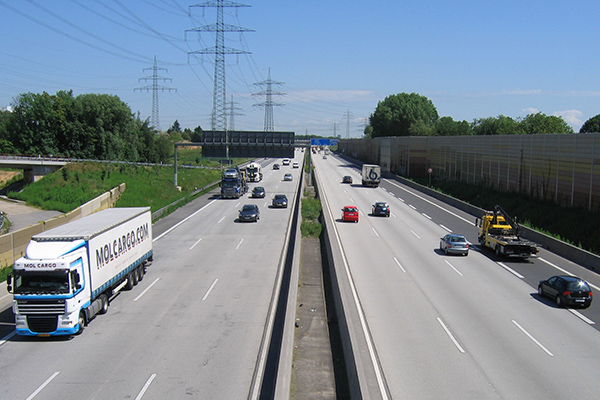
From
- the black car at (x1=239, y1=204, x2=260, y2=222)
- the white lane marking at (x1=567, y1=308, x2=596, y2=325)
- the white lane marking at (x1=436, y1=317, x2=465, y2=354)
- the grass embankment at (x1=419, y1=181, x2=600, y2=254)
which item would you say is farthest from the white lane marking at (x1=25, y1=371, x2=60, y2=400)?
the black car at (x1=239, y1=204, x2=260, y2=222)

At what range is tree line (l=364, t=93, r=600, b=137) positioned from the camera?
110 meters

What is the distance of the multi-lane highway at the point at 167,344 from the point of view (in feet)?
48.5

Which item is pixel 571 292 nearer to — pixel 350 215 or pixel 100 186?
pixel 350 215

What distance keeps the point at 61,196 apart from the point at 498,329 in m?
55.1

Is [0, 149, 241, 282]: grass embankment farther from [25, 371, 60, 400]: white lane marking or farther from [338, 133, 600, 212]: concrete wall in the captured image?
[25, 371, 60, 400]: white lane marking

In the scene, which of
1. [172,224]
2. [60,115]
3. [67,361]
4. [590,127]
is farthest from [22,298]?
[590,127]

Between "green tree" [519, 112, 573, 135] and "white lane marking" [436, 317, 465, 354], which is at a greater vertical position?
"green tree" [519, 112, 573, 135]

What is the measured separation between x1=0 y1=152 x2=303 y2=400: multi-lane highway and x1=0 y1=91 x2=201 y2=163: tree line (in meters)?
72.1

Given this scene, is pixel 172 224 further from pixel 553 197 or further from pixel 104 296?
pixel 553 197

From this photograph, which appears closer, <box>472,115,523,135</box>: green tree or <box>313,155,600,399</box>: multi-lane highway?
<box>313,155,600,399</box>: multi-lane highway

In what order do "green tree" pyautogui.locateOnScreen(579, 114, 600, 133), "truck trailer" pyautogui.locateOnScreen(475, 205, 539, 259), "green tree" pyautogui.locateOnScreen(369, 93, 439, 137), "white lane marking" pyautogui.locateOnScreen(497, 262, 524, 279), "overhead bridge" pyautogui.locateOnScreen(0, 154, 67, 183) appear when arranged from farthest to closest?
1. "green tree" pyautogui.locateOnScreen(369, 93, 439, 137)
2. "green tree" pyautogui.locateOnScreen(579, 114, 600, 133)
3. "overhead bridge" pyautogui.locateOnScreen(0, 154, 67, 183)
4. "truck trailer" pyautogui.locateOnScreen(475, 205, 539, 259)
5. "white lane marking" pyautogui.locateOnScreen(497, 262, 524, 279)

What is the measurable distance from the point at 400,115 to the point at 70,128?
121 metres

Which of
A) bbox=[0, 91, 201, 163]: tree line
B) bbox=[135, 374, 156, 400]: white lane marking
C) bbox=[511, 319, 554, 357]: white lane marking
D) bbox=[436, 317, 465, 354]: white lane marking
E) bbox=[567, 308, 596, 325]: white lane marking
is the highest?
bbox=[0, 91, 201, 163]: tree line

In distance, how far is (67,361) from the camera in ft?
55.3
